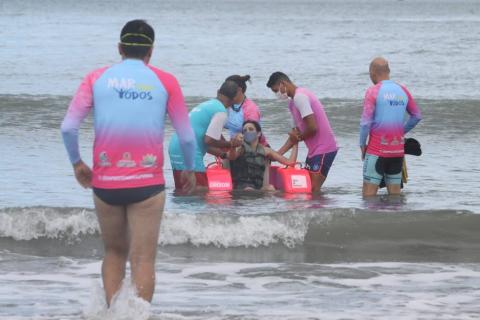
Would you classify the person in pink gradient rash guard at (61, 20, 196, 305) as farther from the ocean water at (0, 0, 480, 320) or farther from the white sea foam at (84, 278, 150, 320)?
the ocean water at (0, 0, 480, 320)

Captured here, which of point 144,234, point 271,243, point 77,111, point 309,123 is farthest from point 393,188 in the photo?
point 77,111

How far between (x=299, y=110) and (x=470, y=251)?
244cm

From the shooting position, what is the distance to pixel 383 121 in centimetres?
1109

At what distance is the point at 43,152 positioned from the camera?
17578mm

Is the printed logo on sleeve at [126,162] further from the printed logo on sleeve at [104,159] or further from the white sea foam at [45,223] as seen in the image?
the white sea foam at [45,223]

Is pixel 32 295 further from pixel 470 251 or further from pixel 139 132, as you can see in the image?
pixel 470 251

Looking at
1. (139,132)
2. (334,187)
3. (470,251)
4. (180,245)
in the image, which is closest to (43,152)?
(334,187)

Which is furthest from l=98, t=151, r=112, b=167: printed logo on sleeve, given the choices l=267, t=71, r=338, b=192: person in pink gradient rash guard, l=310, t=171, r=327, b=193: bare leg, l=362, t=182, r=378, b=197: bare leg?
l=310, t=171, r=327, b=193: bare leg

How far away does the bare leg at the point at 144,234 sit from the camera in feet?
20.2

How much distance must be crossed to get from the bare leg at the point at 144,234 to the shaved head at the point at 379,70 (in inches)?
207

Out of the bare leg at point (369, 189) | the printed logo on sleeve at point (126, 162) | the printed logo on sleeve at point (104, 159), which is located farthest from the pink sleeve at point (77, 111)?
the bare leg at point (369, 189)

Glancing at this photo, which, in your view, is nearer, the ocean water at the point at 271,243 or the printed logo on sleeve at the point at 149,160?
the printed logo on sleeve at the point at 149,160

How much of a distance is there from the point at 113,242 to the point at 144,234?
245 mm

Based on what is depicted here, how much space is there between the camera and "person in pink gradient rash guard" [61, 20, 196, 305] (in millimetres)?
6086
